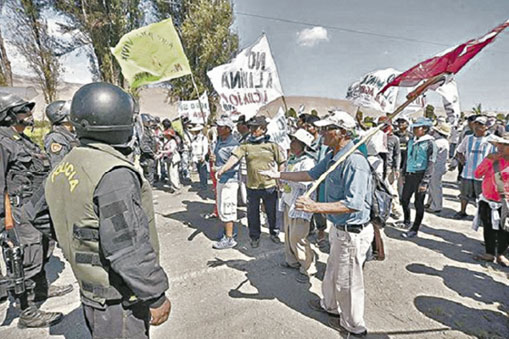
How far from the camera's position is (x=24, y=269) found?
9.86ft

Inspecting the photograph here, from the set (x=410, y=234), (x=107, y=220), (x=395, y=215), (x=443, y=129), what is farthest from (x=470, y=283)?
(x=107, y=220)

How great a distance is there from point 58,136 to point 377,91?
18.8ft

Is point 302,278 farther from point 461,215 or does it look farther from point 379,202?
point 461,215

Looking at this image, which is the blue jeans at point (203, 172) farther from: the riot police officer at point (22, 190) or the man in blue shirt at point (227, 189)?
the riot police officer at point (22, 190)

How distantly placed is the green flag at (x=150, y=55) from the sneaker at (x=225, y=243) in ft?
8.80

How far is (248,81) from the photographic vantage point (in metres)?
5.27

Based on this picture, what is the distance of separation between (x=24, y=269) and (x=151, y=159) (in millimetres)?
5851

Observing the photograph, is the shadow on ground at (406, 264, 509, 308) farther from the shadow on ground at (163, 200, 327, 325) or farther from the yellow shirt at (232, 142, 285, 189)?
the yellow shirt at (232, 142, 285, 189)

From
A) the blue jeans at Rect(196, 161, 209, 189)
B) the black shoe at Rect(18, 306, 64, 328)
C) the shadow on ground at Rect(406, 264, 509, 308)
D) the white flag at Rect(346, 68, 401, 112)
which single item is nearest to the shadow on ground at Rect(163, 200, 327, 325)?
the shadow on ground at Rect(406, 264, 509, 308)

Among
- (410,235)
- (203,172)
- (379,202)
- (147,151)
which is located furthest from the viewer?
(203,172)

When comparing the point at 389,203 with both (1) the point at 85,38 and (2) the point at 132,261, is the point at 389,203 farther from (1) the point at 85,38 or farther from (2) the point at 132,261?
(1) the point at 85,38

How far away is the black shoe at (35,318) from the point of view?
2.98 metres

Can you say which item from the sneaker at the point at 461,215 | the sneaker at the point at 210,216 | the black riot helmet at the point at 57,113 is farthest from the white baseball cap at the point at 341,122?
the sneaker at the point at 461,215

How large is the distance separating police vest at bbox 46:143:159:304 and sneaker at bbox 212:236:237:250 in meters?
3.24
